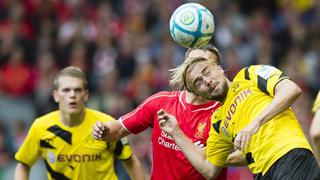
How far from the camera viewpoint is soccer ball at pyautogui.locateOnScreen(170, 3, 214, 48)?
7309mm

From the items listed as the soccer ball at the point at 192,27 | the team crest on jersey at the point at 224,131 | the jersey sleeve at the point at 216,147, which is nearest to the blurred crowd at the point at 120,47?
the soccer ball at the point at 192,27

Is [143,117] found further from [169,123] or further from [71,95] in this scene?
[71,95]

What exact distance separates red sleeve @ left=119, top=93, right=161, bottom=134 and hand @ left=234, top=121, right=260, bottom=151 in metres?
1.47

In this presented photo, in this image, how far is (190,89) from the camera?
258 inches

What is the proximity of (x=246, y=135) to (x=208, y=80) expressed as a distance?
2.21 feet

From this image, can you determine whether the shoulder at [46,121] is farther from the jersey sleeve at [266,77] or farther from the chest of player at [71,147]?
the jersey sleeve at [266,77]

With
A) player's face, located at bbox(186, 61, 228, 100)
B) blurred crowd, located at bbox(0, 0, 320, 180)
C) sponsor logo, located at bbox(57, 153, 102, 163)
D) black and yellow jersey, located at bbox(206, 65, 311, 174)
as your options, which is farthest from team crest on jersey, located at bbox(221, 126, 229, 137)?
blurred crowd, located at bbox(0, 0, 320, 180)

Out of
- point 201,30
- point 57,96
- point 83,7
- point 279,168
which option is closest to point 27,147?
point 57,96

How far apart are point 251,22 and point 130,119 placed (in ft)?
27.2

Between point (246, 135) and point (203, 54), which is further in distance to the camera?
point (203, 54)

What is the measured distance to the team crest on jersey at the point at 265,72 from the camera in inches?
242

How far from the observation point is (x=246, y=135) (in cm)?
582

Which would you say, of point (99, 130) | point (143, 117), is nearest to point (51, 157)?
point (99, 130)

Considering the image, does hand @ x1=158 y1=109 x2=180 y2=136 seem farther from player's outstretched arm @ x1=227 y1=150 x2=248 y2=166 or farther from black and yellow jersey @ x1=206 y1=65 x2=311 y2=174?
player's outstretched arm @ x1=227 y1=150 x2=248 y2=166
